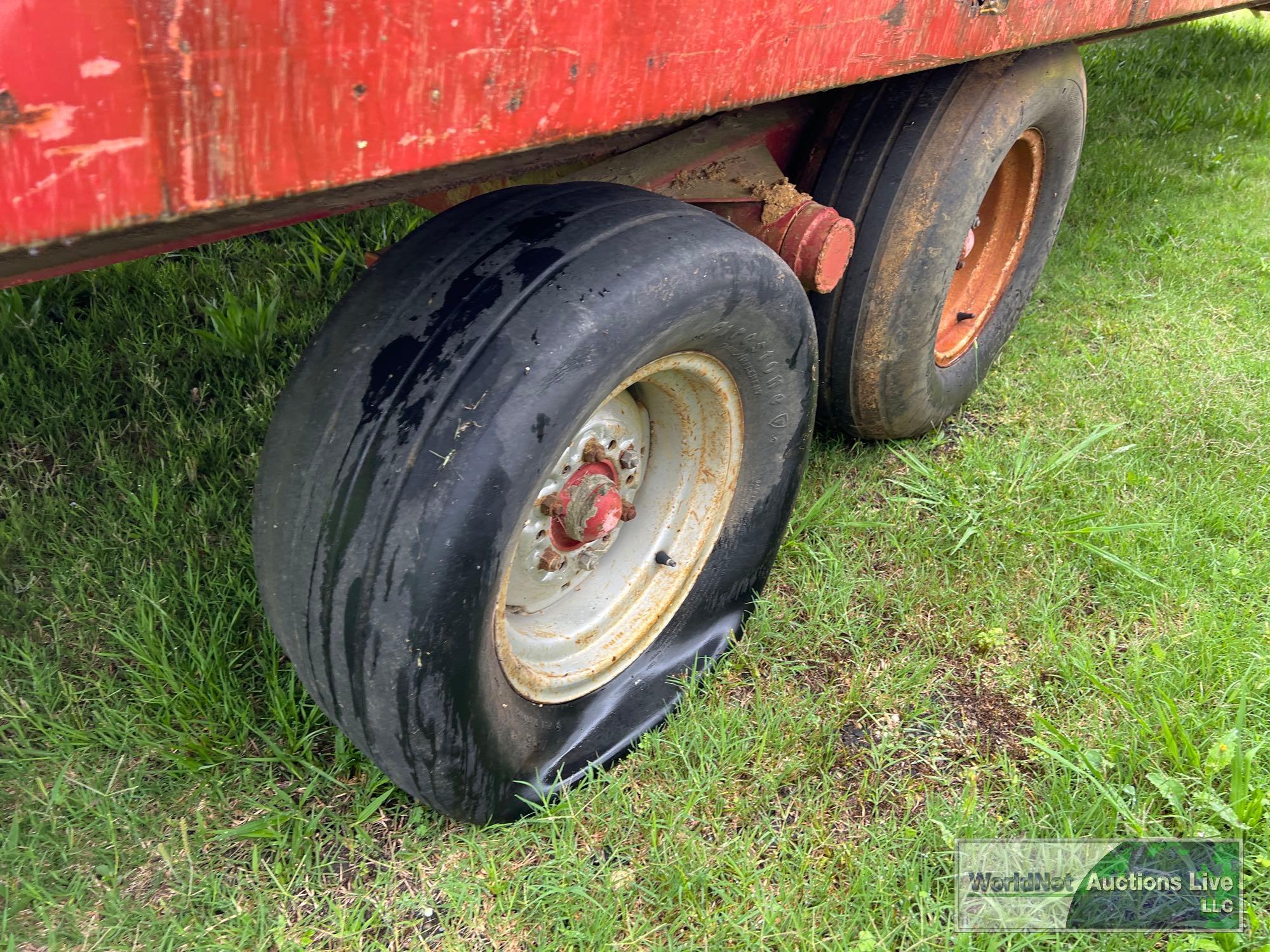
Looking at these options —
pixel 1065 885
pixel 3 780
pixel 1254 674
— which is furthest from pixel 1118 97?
pixel 3 780

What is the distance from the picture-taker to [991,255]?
105 inches

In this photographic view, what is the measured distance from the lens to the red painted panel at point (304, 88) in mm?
659

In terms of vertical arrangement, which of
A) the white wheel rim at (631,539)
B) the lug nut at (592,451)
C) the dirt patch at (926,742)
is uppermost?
the lug nut at (592,451)

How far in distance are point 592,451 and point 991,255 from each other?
5.41 ft

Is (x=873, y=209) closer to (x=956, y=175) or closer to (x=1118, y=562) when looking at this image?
(x=956, y=175)

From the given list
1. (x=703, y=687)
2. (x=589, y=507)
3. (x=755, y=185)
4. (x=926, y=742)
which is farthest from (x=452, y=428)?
(x=926, y=742)

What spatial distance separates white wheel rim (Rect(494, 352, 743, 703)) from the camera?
1624 millimetres

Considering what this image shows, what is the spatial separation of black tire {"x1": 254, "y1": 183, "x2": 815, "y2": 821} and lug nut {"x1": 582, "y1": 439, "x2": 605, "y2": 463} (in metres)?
0.26

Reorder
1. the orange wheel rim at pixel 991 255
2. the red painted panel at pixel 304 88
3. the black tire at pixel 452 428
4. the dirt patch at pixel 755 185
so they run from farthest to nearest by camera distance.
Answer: the orange wheel rim at pixel 991 255 → the dirt patch at pixel 755 185 → the black tire at pixel 452 428 → the red painted panel at pixel 304 88

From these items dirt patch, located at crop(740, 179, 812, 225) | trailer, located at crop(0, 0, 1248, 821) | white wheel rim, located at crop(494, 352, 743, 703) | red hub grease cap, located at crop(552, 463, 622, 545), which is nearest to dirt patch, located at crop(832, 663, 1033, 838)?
trailer, located at crop(0, 0, 1248, 821)

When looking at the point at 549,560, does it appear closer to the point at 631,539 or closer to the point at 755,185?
the point at 631,539

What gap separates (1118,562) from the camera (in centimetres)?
207

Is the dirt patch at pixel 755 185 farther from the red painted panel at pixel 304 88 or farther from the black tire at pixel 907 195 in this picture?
the red painted panel at pixel 304 88

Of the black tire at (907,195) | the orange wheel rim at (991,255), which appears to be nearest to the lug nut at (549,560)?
the black tire at (907,195)
